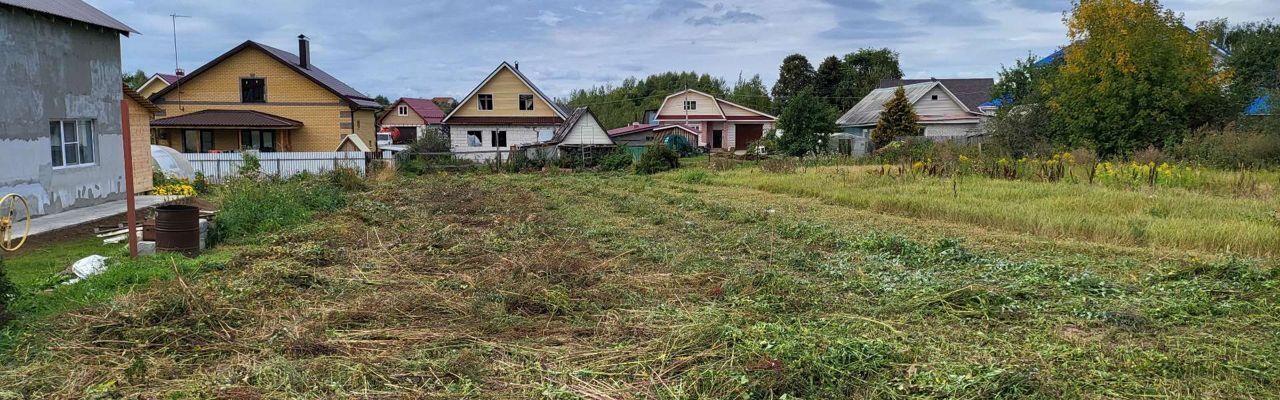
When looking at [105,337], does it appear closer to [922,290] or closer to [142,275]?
[142,275]

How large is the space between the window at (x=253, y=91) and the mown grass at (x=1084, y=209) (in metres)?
25.4

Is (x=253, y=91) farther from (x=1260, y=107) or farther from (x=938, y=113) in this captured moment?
(x=1260, y=107)

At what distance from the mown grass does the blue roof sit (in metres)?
14.4

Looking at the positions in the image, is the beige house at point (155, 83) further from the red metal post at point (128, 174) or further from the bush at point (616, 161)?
the red metal post at point (128, 174)

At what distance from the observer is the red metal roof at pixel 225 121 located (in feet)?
102

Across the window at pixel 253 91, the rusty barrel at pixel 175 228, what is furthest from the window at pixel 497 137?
the rusty barrel at pixel 175 228

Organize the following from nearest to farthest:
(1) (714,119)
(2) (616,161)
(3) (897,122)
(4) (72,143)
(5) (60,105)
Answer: (5) (60,105) → (4) (72,143) → (2) (616,161) → (3) (897,122) → (1) (714,119)

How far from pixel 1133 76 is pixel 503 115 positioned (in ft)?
90.8

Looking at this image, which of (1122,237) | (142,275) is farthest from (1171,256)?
(142,275)

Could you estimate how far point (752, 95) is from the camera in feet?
248

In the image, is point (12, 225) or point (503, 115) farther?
point (503, 115)

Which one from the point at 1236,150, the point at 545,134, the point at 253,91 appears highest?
the point at 253,91

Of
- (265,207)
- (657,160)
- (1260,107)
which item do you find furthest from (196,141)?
(1260,107)

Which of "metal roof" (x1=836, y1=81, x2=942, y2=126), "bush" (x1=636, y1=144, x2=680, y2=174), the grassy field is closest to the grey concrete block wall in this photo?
the grassy field
